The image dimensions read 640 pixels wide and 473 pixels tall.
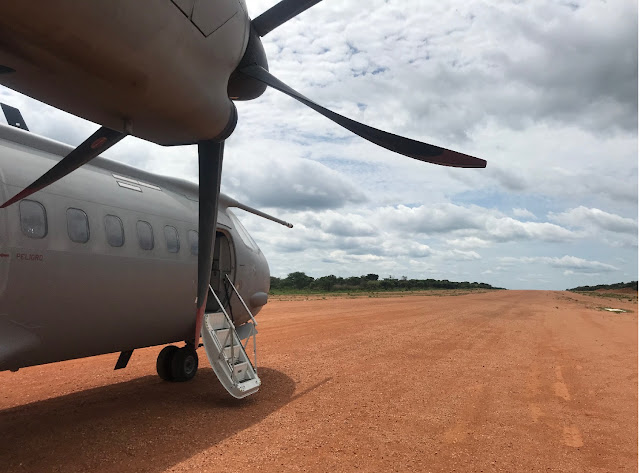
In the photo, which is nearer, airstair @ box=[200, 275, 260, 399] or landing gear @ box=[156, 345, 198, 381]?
airstair @ box=[200, 275, 260, 399]

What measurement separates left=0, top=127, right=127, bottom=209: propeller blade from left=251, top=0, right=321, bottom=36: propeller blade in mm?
1927

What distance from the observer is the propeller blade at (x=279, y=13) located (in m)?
4.87

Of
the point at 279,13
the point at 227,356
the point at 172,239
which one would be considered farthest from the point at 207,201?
the point at 227,356

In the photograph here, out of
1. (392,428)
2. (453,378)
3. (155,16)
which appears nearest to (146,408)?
Answer: (392,428)

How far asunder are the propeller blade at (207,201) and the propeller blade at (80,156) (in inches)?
36.6

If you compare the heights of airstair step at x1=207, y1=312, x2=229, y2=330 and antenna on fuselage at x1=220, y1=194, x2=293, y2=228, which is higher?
antenna on fuselage at x1=220, y1=194, x2=293, y2=228

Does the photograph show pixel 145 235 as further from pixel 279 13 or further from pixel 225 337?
pixel 279 13

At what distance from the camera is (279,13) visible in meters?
4.89

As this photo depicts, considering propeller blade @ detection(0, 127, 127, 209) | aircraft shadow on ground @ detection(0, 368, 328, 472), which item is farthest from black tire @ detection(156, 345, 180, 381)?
propeller blade @ detection(0, 127, 127, 209)

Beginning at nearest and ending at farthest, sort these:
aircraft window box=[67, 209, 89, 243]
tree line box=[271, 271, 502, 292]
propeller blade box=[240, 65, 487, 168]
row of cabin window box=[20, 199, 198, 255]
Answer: propeller blade box=[240, 65, 487, 168], row of cabin window box=[20, 199, 198, 255], aircraft window box=[67, 209, 89, 243], tree line box=[271, 271, 502, 292]

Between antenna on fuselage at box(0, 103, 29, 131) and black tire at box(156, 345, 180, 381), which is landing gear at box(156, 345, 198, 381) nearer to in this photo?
black tire at box(156, 345, 180, 381)

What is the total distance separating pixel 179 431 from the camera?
7.67 meters

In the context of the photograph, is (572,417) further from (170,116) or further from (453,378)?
(170,116)

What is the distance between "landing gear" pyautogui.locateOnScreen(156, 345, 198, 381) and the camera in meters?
11.1
